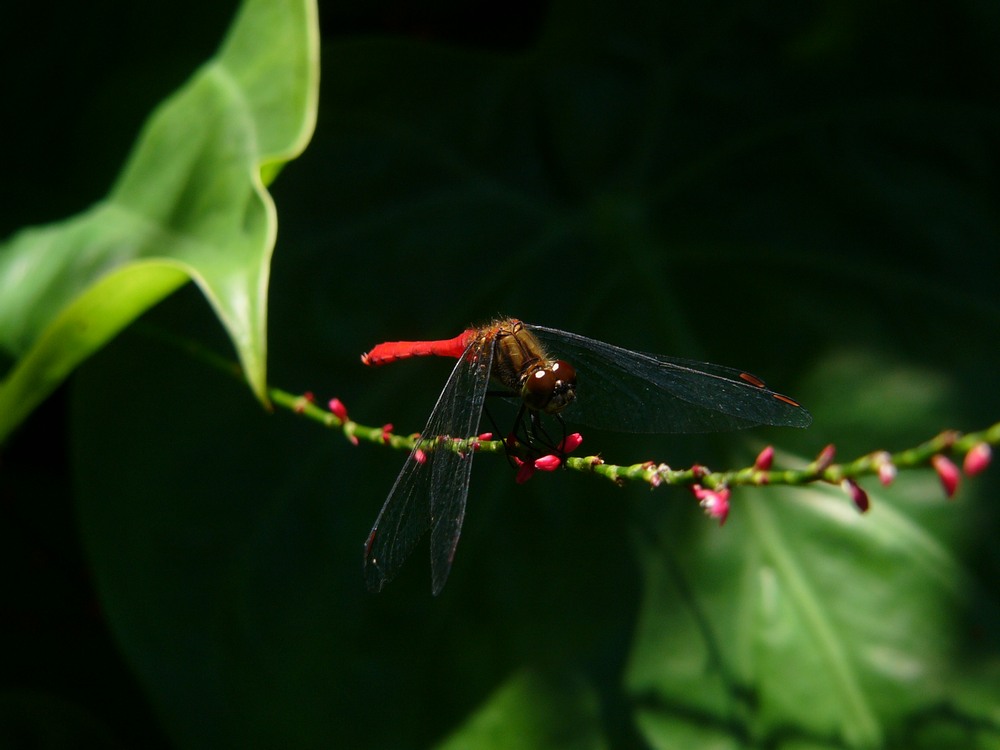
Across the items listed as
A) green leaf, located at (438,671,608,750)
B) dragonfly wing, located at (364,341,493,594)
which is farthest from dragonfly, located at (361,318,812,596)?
green leaf, located at (438,671,608,750)

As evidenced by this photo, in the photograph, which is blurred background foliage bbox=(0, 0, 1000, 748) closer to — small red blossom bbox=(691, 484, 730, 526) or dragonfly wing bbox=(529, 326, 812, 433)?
dragonfly wing bbox=(529, 326, 812, 433)

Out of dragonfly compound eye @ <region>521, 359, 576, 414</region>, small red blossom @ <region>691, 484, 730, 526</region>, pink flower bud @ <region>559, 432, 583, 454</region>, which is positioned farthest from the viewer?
dragonfly compound eye @ <region>521, 359, 576, 414</region>

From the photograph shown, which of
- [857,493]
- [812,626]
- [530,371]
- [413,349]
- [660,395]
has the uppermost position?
[413,349]

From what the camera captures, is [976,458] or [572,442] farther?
[572,442]

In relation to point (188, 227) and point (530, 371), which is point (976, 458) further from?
point (188, 227)

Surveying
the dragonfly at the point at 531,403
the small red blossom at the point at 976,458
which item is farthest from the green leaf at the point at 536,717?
the small red blossom at the point at 976,458

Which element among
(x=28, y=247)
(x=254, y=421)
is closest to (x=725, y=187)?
(x=254, y=421)

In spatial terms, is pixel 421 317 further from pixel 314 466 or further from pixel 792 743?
pixel 792 743

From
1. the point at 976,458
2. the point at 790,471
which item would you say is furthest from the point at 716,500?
the point at 976,458
